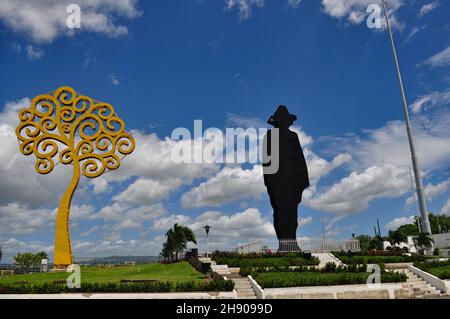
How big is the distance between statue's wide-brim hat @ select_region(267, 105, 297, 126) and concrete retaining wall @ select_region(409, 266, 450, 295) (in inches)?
511

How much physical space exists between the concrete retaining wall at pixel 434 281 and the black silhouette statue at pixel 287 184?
801cm

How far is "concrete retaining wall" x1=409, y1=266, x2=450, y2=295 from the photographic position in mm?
15752

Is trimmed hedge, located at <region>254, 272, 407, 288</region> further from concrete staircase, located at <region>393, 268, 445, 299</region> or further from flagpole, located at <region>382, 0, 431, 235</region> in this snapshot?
flagpole, located at <region>382, 0, 431, 235</region>

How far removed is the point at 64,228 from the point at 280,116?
15.8 m

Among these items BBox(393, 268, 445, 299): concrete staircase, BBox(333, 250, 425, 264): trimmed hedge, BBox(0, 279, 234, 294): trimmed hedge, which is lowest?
BBox(393, 268, 445, 299): concrete staircase

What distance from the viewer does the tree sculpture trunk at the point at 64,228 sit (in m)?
20.7

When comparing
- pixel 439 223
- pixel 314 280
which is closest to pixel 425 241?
pixel 314 280

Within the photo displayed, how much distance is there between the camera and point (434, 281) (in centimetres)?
1642

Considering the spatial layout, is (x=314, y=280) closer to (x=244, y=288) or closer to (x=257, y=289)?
(x=257, y=289)

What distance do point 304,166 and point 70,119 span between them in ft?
49.7

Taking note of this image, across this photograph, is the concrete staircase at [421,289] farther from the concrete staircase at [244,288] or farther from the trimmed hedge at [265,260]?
the concrete staircase at [244,288]

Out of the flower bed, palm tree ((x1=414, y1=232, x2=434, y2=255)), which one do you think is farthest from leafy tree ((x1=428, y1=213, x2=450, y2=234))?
the flower bed
